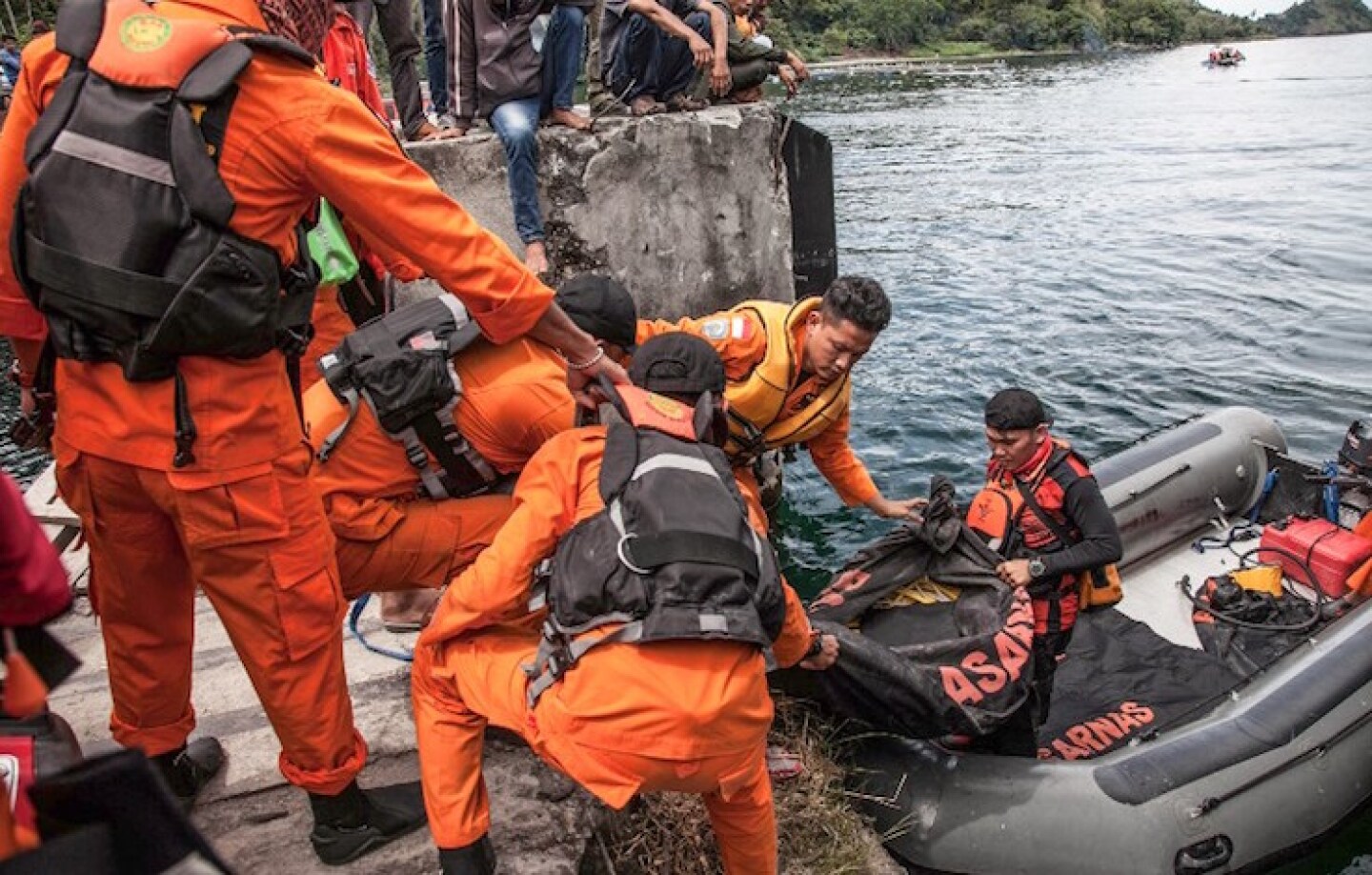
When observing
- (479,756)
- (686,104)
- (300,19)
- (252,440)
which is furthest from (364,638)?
(686,104)

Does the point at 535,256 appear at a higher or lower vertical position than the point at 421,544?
higher

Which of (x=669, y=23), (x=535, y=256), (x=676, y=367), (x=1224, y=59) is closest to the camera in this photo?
(x=676, y=367)

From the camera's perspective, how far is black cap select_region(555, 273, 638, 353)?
3.42 metres

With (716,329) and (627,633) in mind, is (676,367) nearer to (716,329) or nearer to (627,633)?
(627,633)

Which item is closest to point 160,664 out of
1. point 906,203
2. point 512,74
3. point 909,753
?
point 909,753

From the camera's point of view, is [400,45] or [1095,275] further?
[1095,275]

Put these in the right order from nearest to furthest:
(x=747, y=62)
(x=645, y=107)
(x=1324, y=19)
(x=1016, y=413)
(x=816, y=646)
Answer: (x=816, y=646)
(x=1016, y=413)
(x=645, y=107)
(x=747, y=62)
(x=1324, y=19)

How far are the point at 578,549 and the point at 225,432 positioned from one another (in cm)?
80

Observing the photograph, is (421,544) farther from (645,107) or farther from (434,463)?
(645,107)

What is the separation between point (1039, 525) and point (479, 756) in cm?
274

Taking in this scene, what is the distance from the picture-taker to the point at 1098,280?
42.9ft

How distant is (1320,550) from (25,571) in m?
5.83

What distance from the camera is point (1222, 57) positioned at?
1934 inches

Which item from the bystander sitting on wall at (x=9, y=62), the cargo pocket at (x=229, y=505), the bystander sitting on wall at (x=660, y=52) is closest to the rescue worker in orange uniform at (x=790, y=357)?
the cargo pocket at (x=229, y=505)
